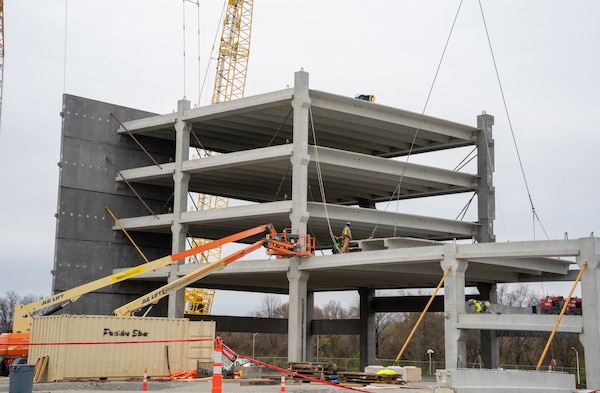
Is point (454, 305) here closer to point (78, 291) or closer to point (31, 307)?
point (78, 291)

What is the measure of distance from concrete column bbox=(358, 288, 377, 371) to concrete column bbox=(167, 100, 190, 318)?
16.0 m

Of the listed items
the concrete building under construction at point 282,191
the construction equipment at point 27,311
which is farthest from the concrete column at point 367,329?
the construction equipment at point 27,311

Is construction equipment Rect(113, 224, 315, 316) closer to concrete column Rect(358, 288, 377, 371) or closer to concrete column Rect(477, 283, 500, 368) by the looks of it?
concrete column Rect(477, 283, 500, 368)

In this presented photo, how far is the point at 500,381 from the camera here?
2405 cm

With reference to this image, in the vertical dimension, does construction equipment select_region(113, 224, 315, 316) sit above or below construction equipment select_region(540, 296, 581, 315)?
above

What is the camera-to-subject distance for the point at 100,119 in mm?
54656

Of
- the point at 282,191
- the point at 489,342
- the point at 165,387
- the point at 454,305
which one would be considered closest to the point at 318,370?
the point at 454,305

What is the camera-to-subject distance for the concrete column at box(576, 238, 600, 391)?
99.9 feet

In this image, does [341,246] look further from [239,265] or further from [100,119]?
[100,119]

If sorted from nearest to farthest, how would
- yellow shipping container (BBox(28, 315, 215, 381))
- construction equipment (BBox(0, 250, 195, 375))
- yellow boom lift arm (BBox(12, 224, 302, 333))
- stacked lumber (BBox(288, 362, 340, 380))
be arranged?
yellow shipping container (BBox(28, 315, 215, 381)) → stacked lumber (BBox(288, 362, 340, 380)) → construction equipment (BBox(0, 250, 195, 375)) → yellow boom lift arm (BBox(12, 224, 302, 333))

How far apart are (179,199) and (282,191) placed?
11562 mm

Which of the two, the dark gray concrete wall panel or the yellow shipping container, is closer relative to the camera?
the yellow shipping container

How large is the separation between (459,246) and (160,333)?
13.5 metres

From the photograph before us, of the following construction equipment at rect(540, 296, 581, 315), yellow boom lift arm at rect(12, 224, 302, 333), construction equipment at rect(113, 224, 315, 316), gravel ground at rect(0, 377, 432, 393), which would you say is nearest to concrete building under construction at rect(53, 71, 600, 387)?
construction equipment at rect(113, 224, 315, 316)
